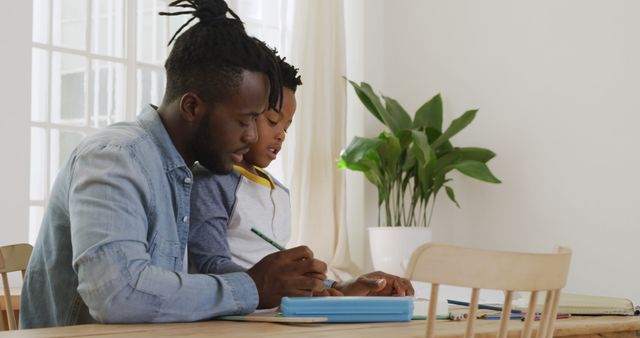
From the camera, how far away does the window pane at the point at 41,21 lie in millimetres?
3525

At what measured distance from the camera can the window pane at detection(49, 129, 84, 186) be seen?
3.54 metres

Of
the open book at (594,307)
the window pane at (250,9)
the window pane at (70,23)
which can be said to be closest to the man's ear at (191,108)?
the open book at (594,307)

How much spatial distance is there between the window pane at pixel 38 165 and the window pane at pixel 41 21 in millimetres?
383

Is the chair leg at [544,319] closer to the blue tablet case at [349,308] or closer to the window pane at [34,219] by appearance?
the blue tablet case at [349,308]

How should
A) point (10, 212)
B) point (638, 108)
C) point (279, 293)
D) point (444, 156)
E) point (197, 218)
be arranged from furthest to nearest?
point (444, 156)
point (638, 108)
point (10, 212)
point (197, 218)
point (279, 293)

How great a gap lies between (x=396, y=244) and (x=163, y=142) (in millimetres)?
2872

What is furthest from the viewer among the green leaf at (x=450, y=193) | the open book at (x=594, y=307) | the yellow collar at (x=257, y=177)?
the green leaf at (x=450, y=193)

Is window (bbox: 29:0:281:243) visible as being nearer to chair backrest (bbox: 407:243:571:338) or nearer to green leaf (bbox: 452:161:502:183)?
green leaf (bbox: 452:161:502:183)

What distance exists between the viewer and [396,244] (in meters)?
4.20

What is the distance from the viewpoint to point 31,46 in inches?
133

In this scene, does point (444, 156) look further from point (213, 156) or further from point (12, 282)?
point (213, 156)

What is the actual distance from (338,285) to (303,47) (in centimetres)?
284

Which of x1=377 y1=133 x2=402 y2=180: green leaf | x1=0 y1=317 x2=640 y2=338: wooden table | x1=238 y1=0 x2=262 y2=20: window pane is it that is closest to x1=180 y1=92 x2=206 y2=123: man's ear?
x1=0 y1=317 x2=640 y2=338: wooden table

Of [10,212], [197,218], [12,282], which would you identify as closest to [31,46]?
[10,212]
